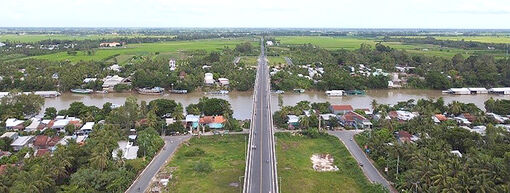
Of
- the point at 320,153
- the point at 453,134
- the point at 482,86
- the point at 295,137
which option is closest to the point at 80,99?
the point at 295,137

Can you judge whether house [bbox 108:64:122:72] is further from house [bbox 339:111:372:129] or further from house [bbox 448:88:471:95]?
house [bbox 448:88:471:95]

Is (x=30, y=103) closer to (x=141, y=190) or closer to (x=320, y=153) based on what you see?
(x=141, y=190)

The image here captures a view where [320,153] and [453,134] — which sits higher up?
[453,134]

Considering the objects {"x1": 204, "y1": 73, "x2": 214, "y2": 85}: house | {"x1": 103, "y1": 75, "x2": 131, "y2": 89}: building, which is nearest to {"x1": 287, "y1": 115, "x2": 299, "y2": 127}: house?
{"x1": 204, "y1": 73, "x2": 214, "y2": 85}: house

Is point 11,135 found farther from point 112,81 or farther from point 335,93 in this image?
point 335,93

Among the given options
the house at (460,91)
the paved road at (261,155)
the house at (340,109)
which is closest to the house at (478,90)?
the house at (460,91)

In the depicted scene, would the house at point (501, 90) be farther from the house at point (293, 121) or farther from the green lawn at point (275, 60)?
the green lawn at point (275, 60)

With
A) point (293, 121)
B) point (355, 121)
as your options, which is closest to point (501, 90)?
point (355, 121)
